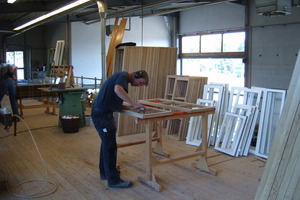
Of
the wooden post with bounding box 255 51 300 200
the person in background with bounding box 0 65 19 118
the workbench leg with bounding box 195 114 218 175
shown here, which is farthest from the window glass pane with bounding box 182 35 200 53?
the wooden post with bounding box 255 51 300 200

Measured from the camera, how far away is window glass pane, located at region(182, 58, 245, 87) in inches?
437

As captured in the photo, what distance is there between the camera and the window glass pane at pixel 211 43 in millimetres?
11841

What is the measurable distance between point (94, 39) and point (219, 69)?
5457 mm

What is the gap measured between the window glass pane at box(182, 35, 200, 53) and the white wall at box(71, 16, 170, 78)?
1.24 meters

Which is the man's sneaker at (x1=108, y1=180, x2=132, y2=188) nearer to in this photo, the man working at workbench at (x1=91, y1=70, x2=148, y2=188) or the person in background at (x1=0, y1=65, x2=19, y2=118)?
the man working at workbench at (x1=91, y1=70, x2=148, y2=188)

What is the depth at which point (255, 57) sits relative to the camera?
10.1 meters

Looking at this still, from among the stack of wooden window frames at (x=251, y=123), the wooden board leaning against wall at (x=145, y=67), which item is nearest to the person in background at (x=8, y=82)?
the wooden board leaning against wall at (x=145, y=67)

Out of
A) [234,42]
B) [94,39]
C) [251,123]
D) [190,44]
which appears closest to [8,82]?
[251,123]

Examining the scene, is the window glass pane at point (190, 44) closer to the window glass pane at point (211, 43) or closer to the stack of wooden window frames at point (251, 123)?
the window glass pane at point (211, 43)

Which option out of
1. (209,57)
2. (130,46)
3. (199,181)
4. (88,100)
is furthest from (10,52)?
(199,181)

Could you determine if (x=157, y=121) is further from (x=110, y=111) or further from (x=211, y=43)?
(x=211, y=43)

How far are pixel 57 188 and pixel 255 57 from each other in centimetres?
797

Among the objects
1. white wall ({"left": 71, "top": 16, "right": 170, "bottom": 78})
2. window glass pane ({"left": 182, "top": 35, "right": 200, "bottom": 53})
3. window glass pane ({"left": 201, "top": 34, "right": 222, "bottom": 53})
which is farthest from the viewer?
white wall ({"left": 71, "top": 16, "right": 170, "bottom": 78})

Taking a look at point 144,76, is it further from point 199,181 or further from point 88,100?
point 88,100
